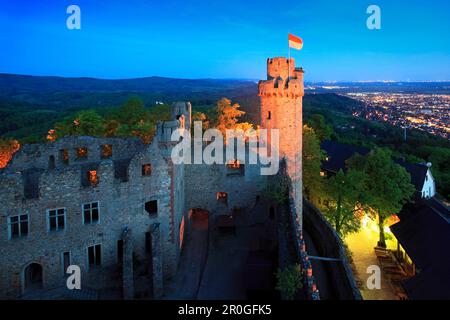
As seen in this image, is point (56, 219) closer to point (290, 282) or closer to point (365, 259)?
point (290, 282)

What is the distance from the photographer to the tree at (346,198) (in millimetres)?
29641

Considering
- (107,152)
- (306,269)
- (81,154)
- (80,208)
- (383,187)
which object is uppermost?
(107,152)

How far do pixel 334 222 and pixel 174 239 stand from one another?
16340mm

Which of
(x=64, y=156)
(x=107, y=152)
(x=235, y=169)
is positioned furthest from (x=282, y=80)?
(x=64, y=156)

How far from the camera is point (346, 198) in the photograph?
3036 centimetres

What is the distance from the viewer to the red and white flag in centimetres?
2621

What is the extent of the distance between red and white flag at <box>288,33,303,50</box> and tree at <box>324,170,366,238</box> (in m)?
11.3

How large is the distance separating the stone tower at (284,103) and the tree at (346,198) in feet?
19.0

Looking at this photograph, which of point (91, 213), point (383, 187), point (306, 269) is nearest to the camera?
point (306, 269)

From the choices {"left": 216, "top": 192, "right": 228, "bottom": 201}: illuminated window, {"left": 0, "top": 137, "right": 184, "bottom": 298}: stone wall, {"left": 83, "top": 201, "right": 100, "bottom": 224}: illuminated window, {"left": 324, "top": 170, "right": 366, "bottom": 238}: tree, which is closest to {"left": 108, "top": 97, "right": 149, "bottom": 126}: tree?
{"left": 216, "top": 192, "right": 228, "bottom": 201}: illuminated window

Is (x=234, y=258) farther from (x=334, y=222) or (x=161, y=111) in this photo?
(x=161, y=111)

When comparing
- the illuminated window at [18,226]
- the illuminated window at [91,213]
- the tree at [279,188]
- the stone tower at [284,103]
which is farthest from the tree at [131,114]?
the illuminated window at [18,226]

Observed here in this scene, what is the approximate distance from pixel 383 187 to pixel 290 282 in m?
18.3

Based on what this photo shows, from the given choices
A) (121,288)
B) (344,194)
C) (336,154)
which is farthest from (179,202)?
(336,154)
